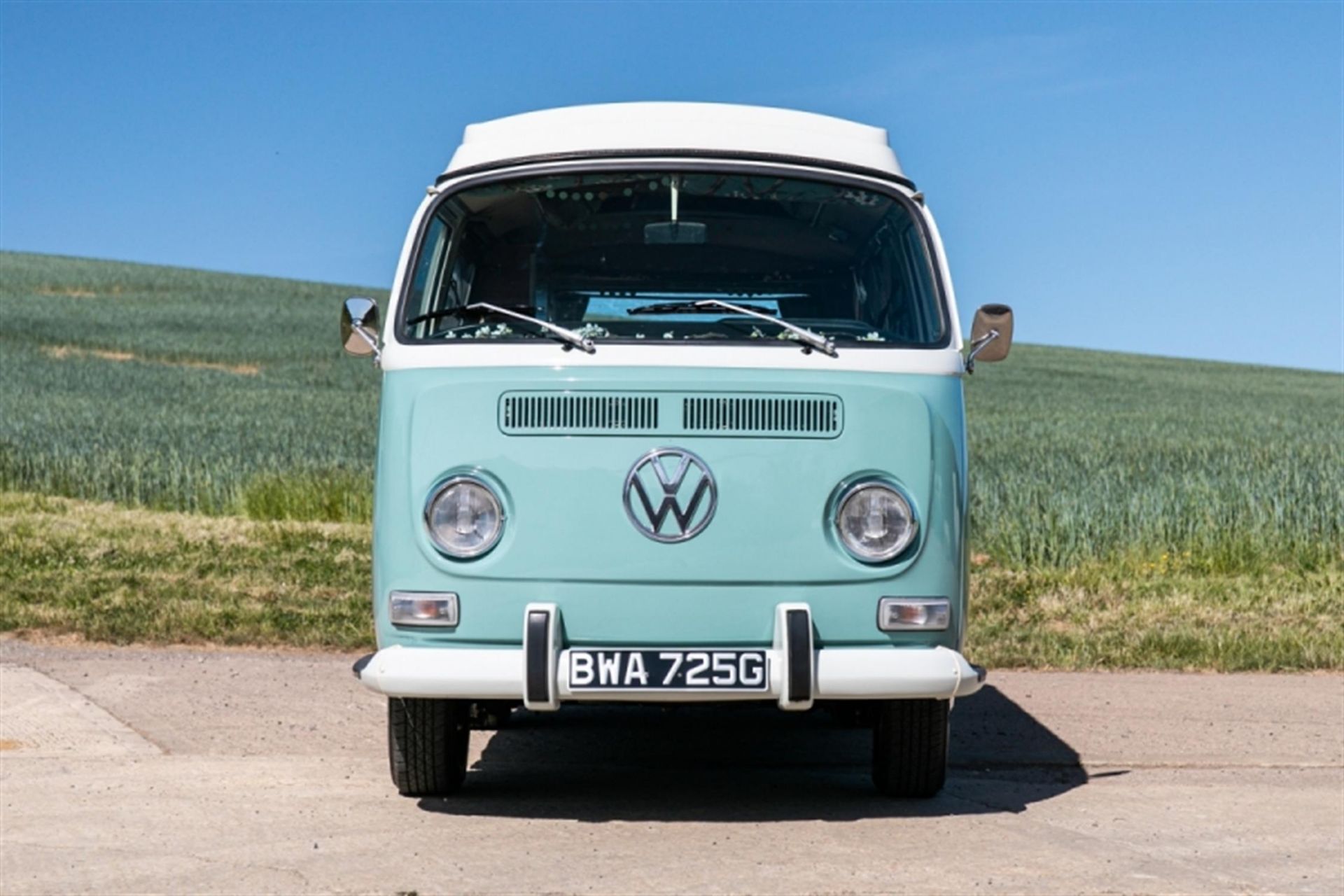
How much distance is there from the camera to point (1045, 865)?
5.40 m

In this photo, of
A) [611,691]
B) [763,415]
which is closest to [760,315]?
[763,415]

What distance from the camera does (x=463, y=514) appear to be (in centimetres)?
579

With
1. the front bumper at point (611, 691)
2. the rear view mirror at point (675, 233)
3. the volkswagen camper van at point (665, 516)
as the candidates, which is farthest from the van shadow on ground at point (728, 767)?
the rear view mirror at point (675, 233)

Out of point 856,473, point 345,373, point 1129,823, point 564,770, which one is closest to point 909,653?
point 856,473

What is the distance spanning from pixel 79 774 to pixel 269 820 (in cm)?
114

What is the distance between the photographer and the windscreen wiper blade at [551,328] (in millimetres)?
5848

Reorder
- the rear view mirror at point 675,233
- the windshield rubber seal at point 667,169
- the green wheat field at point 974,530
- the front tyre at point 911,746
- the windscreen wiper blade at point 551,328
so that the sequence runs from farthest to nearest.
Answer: the green wheat field at point 974,530, the rear view mirror at point 675,233, the windshield rubber seal at point 667,169, the front tyre at point 911,746, the windscreen wiper blade at point 551,328

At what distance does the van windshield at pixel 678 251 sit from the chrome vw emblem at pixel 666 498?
70 centimetres

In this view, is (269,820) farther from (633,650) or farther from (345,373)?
(345,373)

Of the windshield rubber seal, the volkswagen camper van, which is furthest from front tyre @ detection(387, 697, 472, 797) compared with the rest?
the windshield rubber seal

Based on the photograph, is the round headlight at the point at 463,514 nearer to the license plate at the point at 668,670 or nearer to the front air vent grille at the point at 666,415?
the front air vent grille at the point at 666,415

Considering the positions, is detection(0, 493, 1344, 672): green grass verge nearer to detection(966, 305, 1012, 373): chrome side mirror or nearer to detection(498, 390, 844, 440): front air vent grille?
detection(966, 305, 1012, 373): chrome side mirror

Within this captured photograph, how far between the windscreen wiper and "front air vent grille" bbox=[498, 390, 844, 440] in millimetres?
204

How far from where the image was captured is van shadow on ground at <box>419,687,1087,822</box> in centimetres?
625
